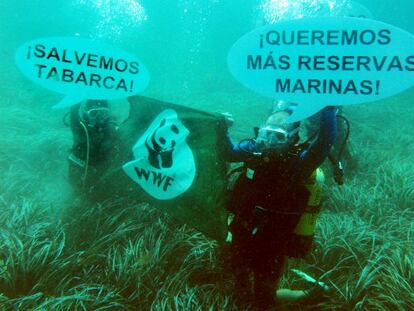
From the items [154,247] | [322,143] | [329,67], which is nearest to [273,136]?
[322,143]

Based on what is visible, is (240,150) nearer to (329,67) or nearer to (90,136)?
(329,67)

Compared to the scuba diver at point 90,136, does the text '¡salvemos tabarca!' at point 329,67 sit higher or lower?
higher

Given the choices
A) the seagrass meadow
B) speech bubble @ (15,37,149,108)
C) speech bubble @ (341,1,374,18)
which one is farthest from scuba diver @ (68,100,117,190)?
speech bubble @ (341,1,374,18)

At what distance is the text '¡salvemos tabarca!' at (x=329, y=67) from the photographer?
5.53 feet

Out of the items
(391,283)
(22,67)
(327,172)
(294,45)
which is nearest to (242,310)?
(391,283)

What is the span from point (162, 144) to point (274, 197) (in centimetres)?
104

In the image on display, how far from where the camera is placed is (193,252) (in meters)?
3.41

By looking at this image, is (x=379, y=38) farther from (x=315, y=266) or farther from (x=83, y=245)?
(x=83, y=245)

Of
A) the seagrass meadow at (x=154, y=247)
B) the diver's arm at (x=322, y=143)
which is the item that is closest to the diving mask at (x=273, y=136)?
the diver's arm at (x=322, y=143)

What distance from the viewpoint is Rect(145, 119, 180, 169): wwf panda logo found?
2.98 meters

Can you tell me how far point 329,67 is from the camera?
1.78 m

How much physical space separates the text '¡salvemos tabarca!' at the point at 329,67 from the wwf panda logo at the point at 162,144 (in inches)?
49.1

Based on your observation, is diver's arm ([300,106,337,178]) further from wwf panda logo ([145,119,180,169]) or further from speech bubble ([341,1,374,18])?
speech bubble ([341,1,374,18])

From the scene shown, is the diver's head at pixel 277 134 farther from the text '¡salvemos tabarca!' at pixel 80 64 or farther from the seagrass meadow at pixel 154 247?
the seagrass meadow at pixel 154 247
